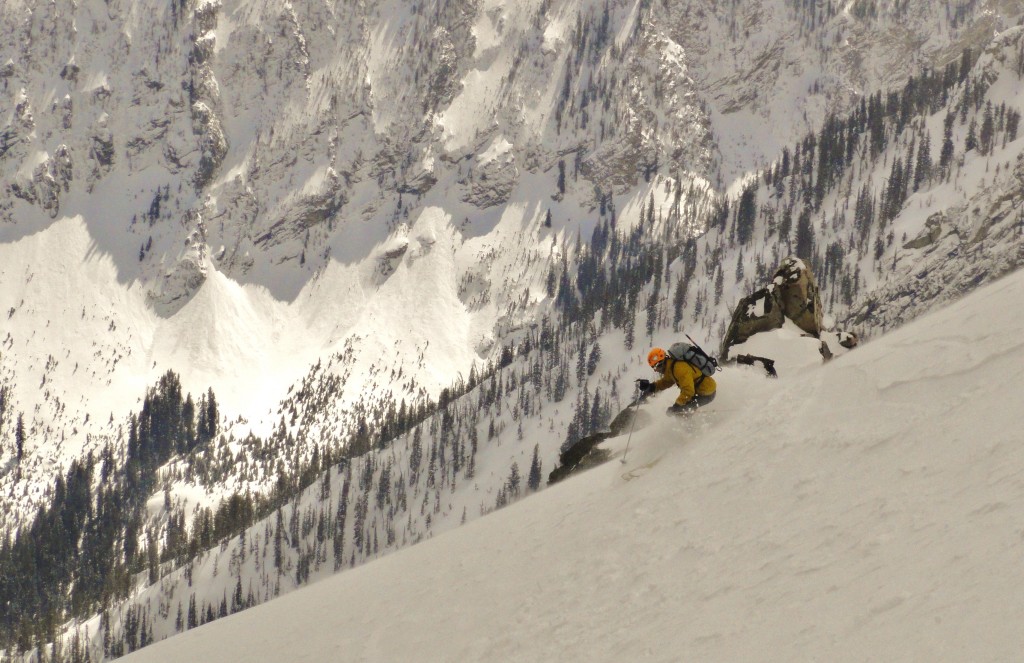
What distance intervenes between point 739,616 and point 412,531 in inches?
6992

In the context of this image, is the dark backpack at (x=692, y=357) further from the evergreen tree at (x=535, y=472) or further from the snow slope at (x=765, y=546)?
the evergreen tree at (x=535, y=472)

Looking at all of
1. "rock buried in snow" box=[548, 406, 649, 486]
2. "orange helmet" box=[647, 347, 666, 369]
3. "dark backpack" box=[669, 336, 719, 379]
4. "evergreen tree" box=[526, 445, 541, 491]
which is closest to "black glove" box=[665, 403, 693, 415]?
"dark backpack" box=[669, 336, 719, 379]

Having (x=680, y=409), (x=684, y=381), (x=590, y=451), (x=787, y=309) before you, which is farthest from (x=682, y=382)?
(x=787, y=309)

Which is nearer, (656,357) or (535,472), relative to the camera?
A: (656,357)

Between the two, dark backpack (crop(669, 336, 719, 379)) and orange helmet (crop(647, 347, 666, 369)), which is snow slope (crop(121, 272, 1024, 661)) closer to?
dark backpack (crop(669, 336, 719, 379))

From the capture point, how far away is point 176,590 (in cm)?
18088

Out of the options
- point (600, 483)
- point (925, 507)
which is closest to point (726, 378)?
point (600, 483)

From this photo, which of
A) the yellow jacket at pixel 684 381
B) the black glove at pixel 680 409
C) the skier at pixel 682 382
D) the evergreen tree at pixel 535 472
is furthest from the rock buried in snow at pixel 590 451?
the evergreen tree at pixel 535 472

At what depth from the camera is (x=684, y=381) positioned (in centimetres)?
2120

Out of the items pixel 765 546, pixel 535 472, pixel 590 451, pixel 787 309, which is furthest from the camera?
pixel 535 472

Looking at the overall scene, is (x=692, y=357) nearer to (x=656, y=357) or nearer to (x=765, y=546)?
(x=656, y=357)

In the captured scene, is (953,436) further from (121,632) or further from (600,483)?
(121,632)

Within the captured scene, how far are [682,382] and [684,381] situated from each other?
5 cm

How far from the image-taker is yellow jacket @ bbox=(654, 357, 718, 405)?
21.2m
